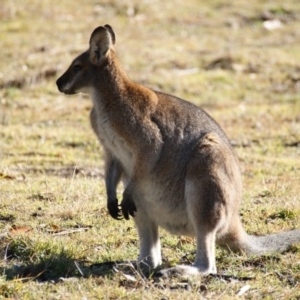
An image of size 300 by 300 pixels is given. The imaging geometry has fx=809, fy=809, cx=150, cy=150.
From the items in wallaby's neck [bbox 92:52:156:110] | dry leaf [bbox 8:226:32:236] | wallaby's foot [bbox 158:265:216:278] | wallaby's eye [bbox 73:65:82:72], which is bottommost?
dry leaf [bbox 8:226:32:236]

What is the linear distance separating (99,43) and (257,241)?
183 centimetres

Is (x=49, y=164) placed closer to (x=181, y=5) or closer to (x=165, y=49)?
(x=165, y=49)

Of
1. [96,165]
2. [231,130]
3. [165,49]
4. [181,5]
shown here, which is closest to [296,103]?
[231,130]

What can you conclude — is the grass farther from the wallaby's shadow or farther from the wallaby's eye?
the wallaby's eye

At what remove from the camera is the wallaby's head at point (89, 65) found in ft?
19.3

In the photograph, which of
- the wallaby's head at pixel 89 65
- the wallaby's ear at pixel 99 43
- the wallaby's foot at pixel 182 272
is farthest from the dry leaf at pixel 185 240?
the wallaby's ear at pixel 99 43

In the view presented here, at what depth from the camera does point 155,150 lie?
18.3 ft

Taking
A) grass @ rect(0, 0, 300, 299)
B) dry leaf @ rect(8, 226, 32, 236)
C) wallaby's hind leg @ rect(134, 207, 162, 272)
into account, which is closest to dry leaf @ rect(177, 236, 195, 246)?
grass @ rect(0, 0, 300, 299)

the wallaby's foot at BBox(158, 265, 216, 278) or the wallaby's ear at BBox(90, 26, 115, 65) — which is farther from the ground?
the wallaby's ear at BBox(90, 26, 115, 65)

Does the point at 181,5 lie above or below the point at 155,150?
below

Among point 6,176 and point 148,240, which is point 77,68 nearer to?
point 148,240

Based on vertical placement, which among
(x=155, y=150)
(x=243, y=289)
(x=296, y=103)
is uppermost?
(x=155, y=150)

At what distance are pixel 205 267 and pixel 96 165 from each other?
460 cm

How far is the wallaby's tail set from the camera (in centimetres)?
568
